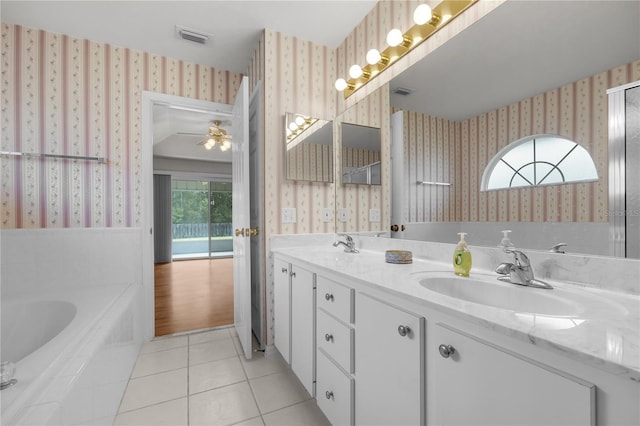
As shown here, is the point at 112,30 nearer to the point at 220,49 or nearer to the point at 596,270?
the point at 220,49

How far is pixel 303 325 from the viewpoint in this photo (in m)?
1.56

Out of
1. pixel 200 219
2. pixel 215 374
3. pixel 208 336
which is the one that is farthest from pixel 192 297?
pixel 200 219

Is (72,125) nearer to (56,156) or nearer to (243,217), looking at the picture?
(56,156)

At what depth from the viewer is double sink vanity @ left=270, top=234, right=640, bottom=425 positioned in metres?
0.50

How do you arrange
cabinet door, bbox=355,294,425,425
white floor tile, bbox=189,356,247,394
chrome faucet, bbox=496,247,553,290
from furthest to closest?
white floor tile, bbox=189,356,247,394 < chrome faucet, bbox=496,247,553,290 < cabinet door, bbox=355,294,425,425

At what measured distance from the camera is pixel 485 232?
120 cm

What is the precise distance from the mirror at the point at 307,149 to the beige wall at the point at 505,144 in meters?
0.78

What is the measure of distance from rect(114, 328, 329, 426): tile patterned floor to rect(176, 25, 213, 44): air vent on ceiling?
8.10 feet

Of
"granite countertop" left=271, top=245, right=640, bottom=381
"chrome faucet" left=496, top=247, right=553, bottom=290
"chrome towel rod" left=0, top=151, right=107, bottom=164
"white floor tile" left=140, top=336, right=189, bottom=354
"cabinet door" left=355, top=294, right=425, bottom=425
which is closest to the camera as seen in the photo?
"granite countertop" left=271, top=245, right=640, bottom=381

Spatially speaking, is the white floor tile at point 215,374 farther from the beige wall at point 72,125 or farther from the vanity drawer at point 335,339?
the beige wall at point 72,125

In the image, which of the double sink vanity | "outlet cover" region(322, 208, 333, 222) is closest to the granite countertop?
the double sink vanity

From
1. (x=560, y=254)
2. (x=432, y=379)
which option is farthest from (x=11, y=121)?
(x=560, y=254)

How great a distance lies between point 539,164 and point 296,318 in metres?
1.38

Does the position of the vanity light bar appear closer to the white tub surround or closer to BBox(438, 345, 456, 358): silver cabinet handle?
BBox(438, 345, 456, 358): silver cabinet handle
